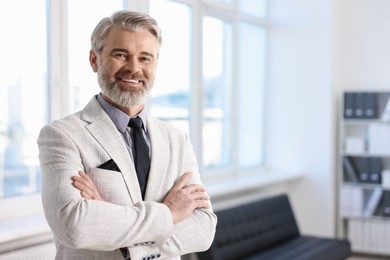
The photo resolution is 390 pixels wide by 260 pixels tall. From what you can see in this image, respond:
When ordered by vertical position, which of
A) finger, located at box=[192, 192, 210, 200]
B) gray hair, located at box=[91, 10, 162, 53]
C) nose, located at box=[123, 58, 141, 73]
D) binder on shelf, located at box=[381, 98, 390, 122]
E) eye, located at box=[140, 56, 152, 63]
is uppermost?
gray hair, located at box=[91, 10, 162, 53]

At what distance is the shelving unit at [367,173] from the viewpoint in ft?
18.9

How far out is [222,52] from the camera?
558cm

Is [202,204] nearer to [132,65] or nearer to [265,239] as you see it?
[132,65]

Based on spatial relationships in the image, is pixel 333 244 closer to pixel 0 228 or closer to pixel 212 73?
pixel 212 73

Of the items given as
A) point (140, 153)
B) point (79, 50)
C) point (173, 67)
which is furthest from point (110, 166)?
point (173, 67)

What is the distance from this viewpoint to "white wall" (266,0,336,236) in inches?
234

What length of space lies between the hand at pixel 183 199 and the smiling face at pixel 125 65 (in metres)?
0.34

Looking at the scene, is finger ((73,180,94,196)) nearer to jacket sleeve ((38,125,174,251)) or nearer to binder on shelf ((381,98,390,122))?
jacket sleeve ((38,125,174,251))

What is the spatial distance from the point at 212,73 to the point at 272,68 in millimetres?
1146

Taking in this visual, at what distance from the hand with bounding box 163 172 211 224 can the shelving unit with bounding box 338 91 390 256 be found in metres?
4.18

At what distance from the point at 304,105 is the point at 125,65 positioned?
4.49 metres

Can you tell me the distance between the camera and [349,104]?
586 centimetres

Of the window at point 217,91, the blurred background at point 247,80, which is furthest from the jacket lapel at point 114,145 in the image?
the window at point 217,91

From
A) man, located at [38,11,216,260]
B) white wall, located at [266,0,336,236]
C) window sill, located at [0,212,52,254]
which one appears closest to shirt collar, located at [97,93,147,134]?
man, located at [38,11,216,260]
